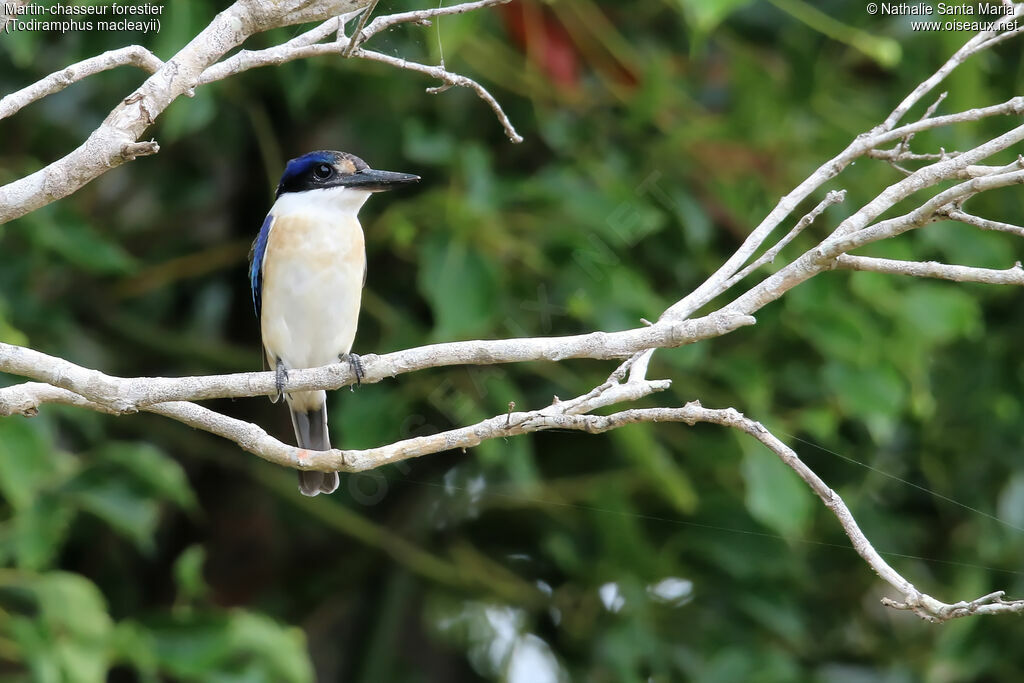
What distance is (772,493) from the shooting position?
3406 millimetres

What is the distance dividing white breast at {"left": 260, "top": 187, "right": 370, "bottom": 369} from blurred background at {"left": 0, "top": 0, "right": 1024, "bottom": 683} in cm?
16

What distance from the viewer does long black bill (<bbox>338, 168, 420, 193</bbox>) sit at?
2854 mm

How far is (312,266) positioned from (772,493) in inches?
55.1

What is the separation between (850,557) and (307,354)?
7.35 ft

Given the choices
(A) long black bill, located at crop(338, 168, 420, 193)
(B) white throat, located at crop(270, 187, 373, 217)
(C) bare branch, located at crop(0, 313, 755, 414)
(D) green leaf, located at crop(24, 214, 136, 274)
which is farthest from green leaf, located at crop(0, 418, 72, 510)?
(C) bare branch, located at crop(0, 313, 755, 414)

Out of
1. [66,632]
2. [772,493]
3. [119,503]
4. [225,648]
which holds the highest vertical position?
[119,503]

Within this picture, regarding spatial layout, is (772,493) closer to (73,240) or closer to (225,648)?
(225,648)

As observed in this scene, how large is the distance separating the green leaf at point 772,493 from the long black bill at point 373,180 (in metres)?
1.27

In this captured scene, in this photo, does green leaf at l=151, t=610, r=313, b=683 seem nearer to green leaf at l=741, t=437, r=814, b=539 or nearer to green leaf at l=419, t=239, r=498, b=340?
green leaf at l=419, t=239, r=498, b=340

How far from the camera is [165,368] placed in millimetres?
4074

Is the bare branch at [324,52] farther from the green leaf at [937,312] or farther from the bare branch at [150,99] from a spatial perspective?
the green leaf at [937,312]

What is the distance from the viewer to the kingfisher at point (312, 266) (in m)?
3.24

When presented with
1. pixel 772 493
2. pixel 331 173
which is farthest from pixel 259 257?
pixel 772 493

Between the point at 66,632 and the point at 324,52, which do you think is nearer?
the point at 324,52
